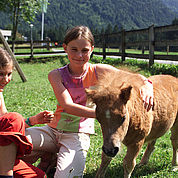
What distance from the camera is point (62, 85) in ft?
10.3

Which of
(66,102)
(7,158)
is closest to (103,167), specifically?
(66,102)

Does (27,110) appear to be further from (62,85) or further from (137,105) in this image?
(137,105)

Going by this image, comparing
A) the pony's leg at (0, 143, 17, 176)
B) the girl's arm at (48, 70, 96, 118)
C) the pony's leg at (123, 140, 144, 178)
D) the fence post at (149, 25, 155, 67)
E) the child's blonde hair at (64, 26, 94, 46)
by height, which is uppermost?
the fence post at (149, 25, 155, 67)

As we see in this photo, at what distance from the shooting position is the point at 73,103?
2.97 metres

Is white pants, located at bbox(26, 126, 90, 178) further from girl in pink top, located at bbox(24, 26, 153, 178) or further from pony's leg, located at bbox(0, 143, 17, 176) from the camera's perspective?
pony's leg, located at bbox(0, 143, 17, 176)

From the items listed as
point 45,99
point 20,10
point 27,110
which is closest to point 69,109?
point 27,110

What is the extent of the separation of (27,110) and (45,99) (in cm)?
142

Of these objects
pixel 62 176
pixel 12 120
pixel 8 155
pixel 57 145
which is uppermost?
pixel 12 120

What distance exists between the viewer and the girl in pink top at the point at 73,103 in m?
2.98

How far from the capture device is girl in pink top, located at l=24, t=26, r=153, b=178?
298 cm

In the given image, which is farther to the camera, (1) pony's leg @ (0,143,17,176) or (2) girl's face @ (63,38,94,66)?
(2) girl's face @ (63,38,94,66)

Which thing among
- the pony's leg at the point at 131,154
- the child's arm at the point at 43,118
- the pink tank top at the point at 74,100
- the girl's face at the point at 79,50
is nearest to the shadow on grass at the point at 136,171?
the pony's leg at the point at 131,154

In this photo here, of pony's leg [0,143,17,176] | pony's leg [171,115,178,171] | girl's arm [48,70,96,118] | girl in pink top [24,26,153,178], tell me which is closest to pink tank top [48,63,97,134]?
girl in pink top [24,26,153,178]

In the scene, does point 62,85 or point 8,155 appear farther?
point 62,85
